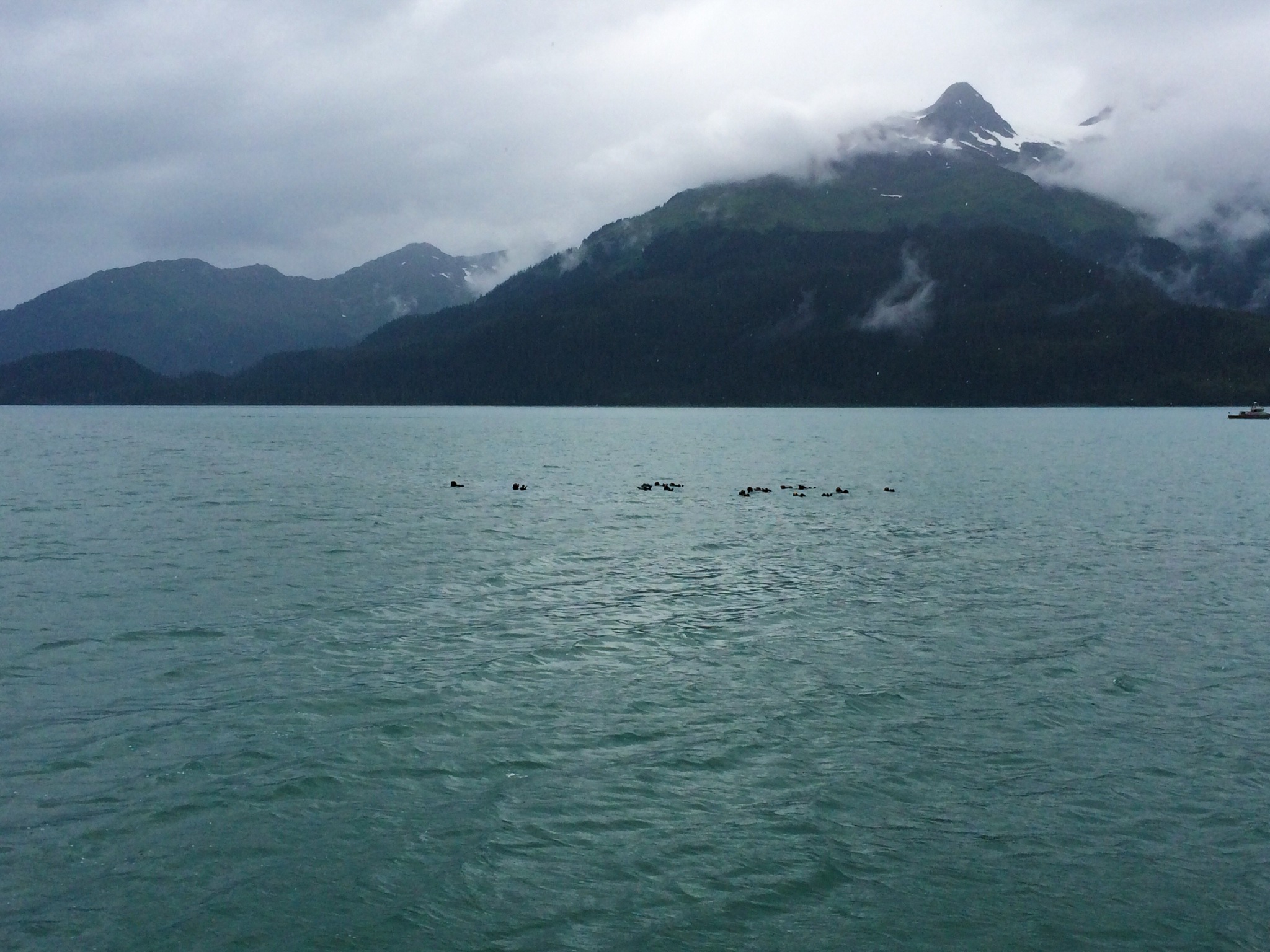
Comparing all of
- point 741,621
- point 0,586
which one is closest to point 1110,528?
point 741,621

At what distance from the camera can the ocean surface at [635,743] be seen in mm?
15078

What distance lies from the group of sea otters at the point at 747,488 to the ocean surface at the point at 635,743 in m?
23.5

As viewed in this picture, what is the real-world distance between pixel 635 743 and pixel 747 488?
5915cm

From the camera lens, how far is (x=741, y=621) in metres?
34.1

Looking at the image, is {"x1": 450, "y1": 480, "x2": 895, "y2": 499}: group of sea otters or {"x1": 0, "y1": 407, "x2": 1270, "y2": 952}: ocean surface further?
{"x1": 450, "y1": 480, "x2": 895, "y2": 499}: group of sea otters

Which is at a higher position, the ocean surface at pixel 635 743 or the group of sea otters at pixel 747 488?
the group of sea otters at pixel 747 488

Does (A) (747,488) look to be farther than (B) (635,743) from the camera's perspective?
Yes

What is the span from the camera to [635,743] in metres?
22.1

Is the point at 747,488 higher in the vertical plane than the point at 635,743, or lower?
higher

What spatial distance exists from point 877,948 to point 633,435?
174926 millimetres

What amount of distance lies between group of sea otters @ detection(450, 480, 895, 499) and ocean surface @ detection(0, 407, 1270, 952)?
23.5 meters

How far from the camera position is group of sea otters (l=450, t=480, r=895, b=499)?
76.7 metres

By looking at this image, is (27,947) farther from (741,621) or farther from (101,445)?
(101,445)

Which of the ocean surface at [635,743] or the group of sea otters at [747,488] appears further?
the group of sea otters at [747,488]
